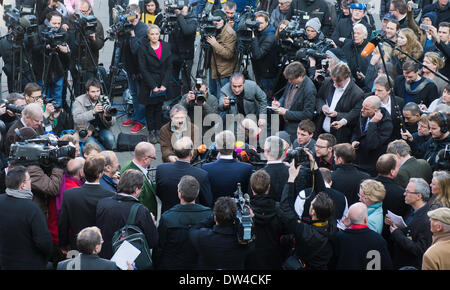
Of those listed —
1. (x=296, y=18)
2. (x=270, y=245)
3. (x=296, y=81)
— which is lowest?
(x=270, y=245)

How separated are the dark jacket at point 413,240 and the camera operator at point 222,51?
14.8 ft

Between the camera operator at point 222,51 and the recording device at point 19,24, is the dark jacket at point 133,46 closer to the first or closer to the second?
the camera operator at point 222,51

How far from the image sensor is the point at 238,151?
6695 millimetres

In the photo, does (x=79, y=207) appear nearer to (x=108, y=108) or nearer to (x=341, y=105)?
(x=108, y=108)

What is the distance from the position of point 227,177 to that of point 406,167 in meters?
1.73

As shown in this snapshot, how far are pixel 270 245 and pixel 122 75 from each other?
540 cm

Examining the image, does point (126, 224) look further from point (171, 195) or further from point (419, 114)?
point (419, 114)

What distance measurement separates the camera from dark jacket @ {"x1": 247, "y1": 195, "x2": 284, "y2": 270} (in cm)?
516

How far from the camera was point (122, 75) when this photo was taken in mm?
9930

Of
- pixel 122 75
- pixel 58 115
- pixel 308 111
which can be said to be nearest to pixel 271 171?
pixel 308 111

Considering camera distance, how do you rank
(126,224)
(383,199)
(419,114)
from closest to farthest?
(126,224) < (383,199) < (419,114)

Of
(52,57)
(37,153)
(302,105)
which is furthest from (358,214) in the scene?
(52,57)

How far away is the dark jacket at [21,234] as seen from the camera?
200 inches

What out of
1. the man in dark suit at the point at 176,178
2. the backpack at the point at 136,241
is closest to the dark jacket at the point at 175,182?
the man in dark suit at the point at 176,178
